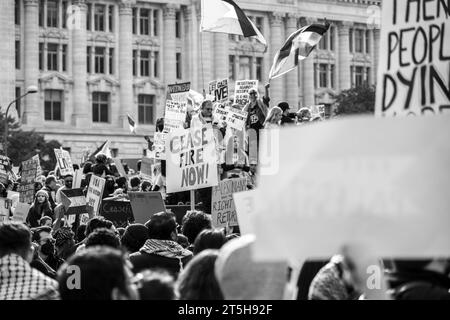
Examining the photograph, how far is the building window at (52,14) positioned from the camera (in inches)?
2491

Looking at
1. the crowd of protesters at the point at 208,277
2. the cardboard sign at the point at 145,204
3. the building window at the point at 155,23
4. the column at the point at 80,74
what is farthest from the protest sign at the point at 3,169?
the building window at the point at 155,23

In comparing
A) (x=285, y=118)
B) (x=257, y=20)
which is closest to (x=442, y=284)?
(x=285, y=118)

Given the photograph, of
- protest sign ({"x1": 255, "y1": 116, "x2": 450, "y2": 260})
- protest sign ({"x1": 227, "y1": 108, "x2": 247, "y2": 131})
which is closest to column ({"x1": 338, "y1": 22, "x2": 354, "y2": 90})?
protest sign ({"x1": 227, "y1": 108, "x2": 247, "y2": 131})

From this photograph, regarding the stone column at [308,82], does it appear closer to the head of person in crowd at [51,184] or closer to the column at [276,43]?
the column at [276,43]

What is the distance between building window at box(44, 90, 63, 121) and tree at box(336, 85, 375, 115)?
1495cm

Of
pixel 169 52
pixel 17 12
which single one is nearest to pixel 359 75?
pixel 169 52

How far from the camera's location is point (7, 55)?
61.4 meters

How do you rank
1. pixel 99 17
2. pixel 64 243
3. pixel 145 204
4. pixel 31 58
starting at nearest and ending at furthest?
1. pixel 64 243
2. pixel 145 204
3. pixel 31 58
4. pixel 99 17

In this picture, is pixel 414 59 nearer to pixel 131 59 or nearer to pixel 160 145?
pixel 160 145

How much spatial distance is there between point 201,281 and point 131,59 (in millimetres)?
60879

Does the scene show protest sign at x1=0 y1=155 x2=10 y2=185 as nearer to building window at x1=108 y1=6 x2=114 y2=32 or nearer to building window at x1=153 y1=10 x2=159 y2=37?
building window at x1=108 y1=6 x2=114 y2=32

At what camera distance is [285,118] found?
17.6m
